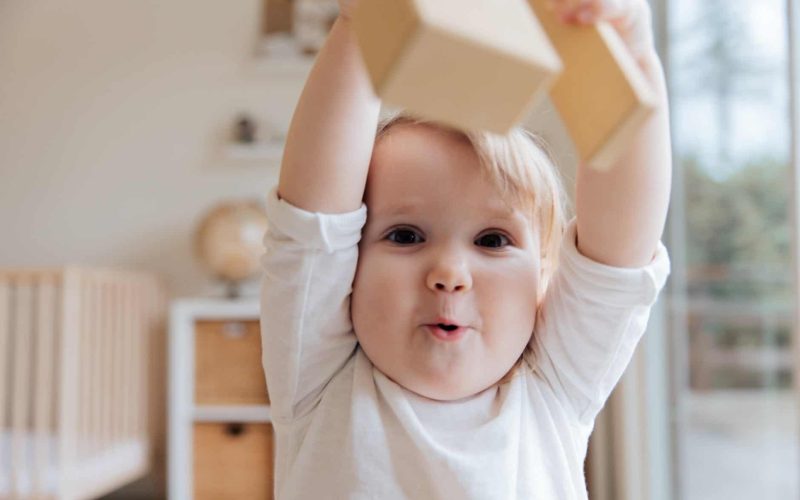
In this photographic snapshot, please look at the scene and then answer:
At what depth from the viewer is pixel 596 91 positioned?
1.28 ft

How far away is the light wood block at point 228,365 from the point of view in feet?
8.23

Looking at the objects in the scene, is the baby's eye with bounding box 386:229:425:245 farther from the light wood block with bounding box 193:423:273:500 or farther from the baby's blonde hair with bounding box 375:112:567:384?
the light wood block with bounding box 193:423:273:500

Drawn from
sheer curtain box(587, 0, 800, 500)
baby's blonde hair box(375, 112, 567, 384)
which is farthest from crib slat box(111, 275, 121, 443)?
baby's blonde hair box(375, 112, 567, 384)

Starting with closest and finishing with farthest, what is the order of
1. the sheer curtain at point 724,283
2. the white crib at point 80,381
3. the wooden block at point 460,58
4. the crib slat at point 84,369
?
1. the wooden block at point 460,58
2. the sheer curtain at point 724,283
3. the white crib at point 80,381
4. the crib slat at point 84,369

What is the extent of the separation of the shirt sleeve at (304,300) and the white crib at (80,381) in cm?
156

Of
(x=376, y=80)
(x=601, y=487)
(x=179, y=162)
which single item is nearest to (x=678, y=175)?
(x=601, y=487)

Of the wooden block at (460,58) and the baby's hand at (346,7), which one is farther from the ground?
the baby's hand at (346,7)

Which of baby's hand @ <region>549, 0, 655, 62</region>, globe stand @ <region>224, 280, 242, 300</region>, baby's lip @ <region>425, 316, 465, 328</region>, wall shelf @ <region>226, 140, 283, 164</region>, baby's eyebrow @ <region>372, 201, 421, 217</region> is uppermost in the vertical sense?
wall shelf @ <region>226, 140, 283, 164</region>

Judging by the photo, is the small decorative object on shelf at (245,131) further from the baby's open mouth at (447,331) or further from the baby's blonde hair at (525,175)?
the baby's open mouth at (447,331)

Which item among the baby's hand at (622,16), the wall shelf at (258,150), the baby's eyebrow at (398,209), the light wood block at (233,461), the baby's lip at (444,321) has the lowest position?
the light wood block at (233,461)

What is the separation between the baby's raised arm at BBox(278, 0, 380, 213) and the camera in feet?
1.86

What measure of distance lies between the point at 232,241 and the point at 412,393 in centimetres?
208

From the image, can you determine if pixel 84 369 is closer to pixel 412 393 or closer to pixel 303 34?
pixel 303 34

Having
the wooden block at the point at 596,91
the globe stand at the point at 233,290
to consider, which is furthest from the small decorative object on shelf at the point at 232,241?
the wooden block at the point at 596,91
